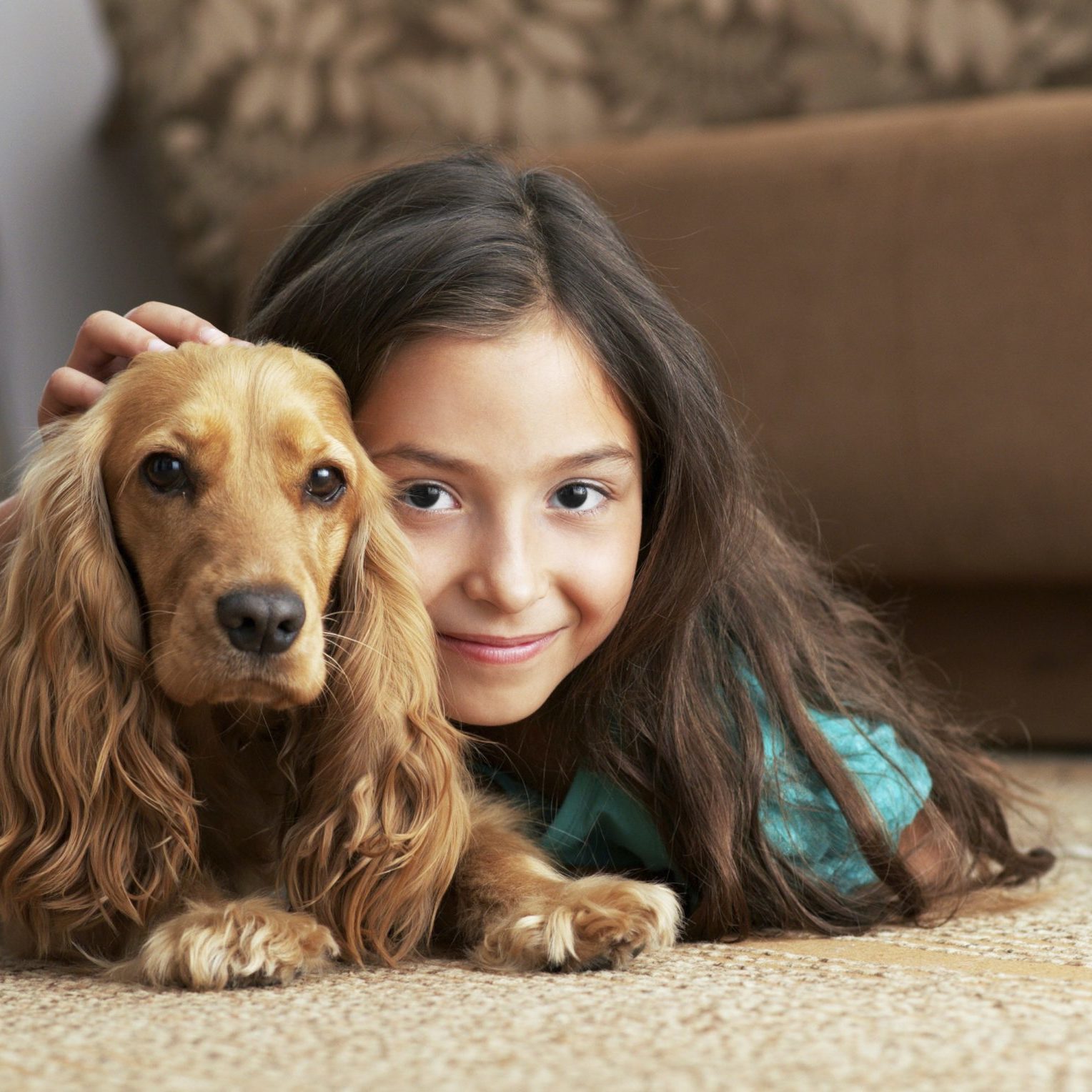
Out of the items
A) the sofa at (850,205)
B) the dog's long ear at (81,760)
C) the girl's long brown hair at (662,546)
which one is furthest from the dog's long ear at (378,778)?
the sofa at (850,205)

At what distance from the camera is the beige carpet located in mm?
820

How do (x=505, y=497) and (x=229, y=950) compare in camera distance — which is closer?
(x=229, y=950)

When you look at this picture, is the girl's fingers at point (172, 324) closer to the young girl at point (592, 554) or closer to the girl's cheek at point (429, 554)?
the young girl at point (592, 554)

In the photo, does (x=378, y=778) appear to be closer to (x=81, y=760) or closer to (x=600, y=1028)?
(x=81, y=760)

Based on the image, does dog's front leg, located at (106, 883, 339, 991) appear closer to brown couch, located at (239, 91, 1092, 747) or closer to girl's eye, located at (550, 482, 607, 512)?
girl's eye, located at (550, 482, 607, 512)

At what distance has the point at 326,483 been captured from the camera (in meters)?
1.24

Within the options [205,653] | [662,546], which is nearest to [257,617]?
[205,653]

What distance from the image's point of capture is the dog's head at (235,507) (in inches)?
42.7

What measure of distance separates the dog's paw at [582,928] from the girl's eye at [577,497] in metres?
0.35

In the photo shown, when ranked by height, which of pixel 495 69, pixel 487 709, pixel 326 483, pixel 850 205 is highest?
pixel 495 69

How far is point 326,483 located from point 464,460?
0.44ft

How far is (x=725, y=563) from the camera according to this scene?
1.50 meters

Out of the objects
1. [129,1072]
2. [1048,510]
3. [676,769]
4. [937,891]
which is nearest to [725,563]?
[676,769]

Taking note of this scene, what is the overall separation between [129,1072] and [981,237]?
1.95 m
